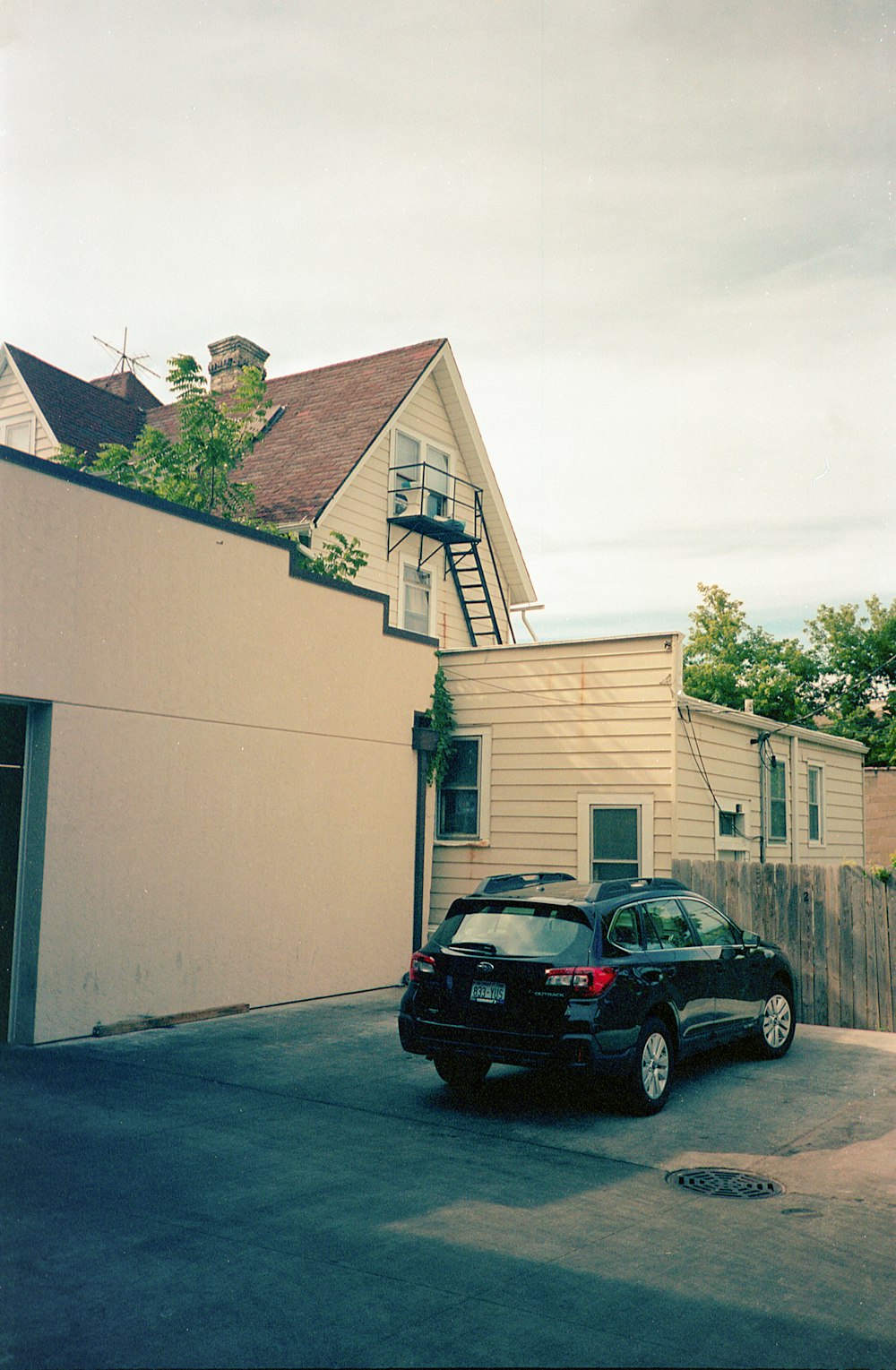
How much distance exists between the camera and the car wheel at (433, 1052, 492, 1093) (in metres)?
9.10

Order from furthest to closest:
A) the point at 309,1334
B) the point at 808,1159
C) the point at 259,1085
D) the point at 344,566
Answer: the point at 344,566, the point at 259,1085, the point at 808,1159, the point at 309,1334

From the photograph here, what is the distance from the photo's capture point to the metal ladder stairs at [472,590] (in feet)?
72.4

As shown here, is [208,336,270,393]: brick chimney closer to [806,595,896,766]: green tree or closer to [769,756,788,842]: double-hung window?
[769,756,788,842]: double-hung window

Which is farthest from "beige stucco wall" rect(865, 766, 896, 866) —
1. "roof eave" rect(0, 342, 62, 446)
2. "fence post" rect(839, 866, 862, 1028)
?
"roof eave" rect(0, 342, 62, 446)

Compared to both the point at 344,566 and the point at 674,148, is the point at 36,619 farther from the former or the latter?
the point at 344,566

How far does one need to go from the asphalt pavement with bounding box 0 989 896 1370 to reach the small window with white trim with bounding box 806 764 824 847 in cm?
987

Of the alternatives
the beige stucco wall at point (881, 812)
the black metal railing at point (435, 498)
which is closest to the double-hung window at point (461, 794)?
the black metal railing at point (435, 498)

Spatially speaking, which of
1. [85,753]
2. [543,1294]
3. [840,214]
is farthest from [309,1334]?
[840,214]

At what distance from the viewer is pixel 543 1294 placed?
4.96 metres

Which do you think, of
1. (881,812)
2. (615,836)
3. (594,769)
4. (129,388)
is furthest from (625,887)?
(881,812)

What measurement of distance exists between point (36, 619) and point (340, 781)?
4871 millimetres

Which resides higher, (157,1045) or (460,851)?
(460,851)

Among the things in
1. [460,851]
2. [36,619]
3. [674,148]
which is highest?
[674,148]

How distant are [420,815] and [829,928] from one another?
5646 mm
